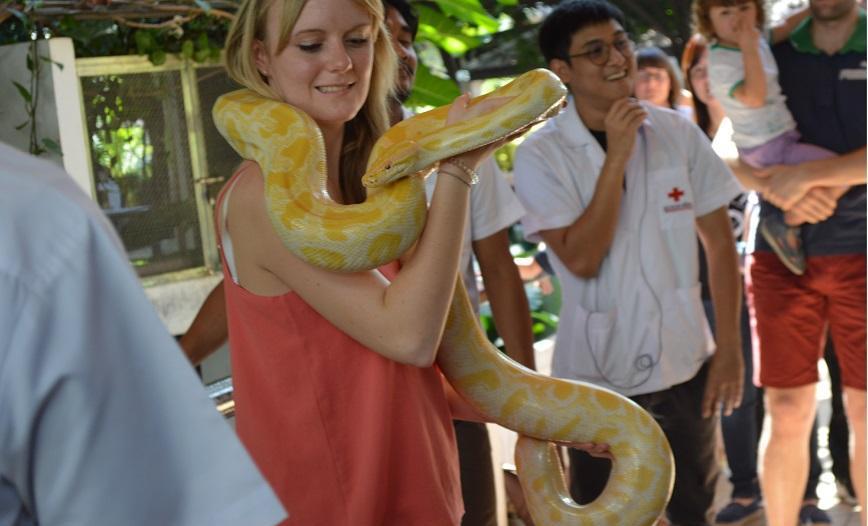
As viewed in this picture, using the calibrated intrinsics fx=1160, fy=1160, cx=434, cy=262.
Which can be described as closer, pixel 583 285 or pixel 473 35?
pixel 583 285

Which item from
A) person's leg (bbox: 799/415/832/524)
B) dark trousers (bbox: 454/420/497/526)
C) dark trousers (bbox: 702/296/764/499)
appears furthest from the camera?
dark trousers (bbox: 702/296/764/499)

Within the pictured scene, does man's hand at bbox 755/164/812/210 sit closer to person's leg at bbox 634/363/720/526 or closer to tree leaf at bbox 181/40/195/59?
person's leg at bbox 634/363/720/526

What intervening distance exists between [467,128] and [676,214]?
160cm

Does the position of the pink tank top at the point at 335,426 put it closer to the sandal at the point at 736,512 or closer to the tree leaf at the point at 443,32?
the sandal at the point at 736,512

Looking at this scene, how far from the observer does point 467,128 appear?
1843mm

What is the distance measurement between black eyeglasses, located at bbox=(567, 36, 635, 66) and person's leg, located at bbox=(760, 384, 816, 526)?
1329 mm

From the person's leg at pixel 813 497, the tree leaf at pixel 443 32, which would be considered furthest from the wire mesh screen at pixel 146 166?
the person's leg at pixel 813 497

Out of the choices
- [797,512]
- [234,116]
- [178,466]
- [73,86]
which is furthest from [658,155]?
[178,466]

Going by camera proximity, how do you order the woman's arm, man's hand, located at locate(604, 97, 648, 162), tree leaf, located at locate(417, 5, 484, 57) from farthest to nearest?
tree leaf, located at locate(417, 5, 484, 57), man's hand, located at locate(604, 97, 648, 162), the woman's arm

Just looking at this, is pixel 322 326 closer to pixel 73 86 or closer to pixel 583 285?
pixel 583 285

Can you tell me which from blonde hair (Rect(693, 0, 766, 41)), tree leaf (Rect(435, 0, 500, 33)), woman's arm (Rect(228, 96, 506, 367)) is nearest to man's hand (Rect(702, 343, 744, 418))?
blonde hair (Rect(693, 0, 766, 41))

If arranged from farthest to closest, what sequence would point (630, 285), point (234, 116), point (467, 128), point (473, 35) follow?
1. point (473, 35)
2. point (630, 285)
3. point (234, 116)
4. point (467, 128)

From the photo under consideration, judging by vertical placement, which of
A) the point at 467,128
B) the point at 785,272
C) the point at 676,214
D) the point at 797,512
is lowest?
the point at 797,512

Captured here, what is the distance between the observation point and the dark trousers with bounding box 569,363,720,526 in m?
3.25
